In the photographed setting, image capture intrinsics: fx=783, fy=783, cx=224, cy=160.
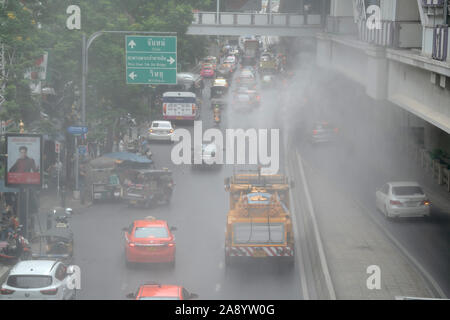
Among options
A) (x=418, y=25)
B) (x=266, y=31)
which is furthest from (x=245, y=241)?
(x=266, y=31)

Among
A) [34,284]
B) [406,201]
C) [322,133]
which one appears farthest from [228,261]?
[322,133]

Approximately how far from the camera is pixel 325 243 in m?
27.7

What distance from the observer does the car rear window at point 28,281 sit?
743 inches

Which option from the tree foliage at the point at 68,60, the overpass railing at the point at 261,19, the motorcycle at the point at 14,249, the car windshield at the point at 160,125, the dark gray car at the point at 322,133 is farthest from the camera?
the overpass railing at the point at 261,19

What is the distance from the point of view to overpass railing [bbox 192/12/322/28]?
6128 cm

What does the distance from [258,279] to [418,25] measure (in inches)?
512

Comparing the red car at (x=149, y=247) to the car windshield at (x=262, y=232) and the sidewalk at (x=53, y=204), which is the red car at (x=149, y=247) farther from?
the sidewalk at (x=53, y=204)

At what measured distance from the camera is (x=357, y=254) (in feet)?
84.8

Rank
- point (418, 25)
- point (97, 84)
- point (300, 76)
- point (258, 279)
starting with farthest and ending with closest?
point (300, 76) < point (97, 84) < point (418, 25) < point (258, 279)

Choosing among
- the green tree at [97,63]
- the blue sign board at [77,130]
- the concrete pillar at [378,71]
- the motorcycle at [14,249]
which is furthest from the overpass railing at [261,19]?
the motorcycle at [14,249]

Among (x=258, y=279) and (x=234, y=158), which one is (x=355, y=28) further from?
(x=258, y=279)

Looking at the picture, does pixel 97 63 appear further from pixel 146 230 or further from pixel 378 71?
pixel 146 230

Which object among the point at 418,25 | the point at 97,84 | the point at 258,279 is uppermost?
the point at 418,25

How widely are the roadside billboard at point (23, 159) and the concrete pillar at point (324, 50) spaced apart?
28002mm
